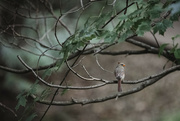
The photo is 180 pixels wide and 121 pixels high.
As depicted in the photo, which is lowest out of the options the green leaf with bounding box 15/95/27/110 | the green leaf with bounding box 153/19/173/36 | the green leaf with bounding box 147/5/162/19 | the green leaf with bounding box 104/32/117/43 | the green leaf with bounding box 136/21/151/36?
the green leaf with bounding box 15/95/27/110

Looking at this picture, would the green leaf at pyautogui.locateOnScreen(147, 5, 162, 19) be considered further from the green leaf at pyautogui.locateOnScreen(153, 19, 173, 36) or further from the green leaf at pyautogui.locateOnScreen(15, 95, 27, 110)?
the green leaf at pyautogui.locateOnScreen(15, 95, 27, 110)

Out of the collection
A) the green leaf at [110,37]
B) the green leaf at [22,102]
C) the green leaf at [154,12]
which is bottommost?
the green leaf at [22,102]

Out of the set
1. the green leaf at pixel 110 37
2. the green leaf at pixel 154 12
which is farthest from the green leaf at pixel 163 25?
the green leaf at pixel 110 37

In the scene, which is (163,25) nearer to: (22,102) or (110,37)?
(110,37)

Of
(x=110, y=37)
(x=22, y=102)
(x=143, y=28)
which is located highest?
(x=143, y=28)

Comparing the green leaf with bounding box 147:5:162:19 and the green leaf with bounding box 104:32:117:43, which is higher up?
the green leaf with bounding box 147:5:162:19

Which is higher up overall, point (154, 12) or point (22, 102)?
point (154, 12)

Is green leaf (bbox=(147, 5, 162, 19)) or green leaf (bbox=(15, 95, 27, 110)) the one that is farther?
green leaf (bbox=(15, 95, 27, 110))

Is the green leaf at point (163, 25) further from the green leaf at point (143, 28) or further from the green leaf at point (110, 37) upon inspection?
the green leaf at point (110, 37)

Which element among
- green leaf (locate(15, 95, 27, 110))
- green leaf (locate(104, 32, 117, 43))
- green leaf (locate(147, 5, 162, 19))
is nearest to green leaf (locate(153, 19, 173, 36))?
green leaf (locate(147, 5, 162, 19))

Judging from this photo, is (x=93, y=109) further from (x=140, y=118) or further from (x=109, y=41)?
(x=109, y=41)

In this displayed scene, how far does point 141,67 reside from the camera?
6551 millimetres

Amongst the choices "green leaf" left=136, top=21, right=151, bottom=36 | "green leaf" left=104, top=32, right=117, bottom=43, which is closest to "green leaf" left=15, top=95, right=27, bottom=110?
"green leaf" left=104, top=32, right=117, bottom=43

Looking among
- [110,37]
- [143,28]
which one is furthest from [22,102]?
[143,28]
